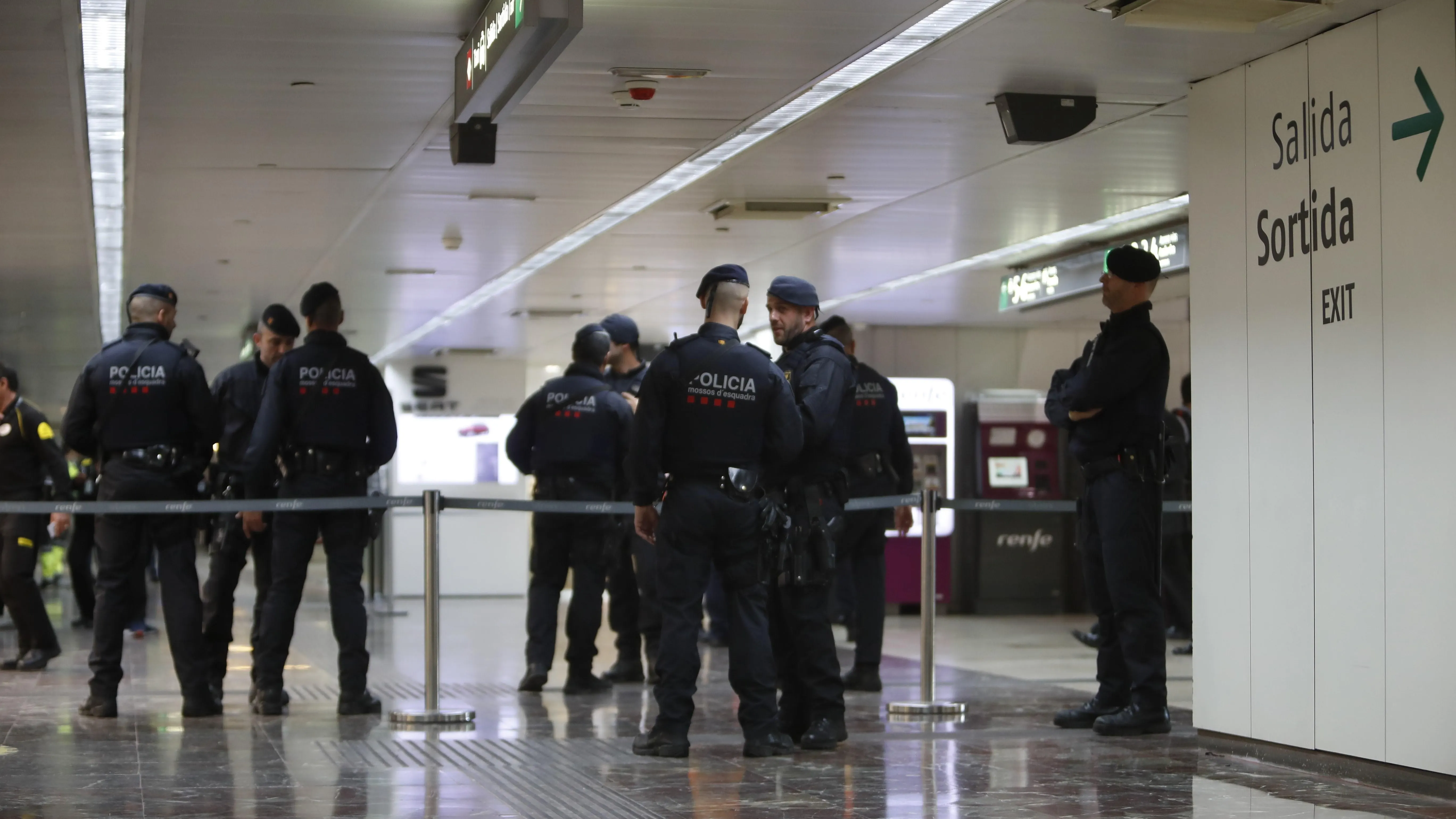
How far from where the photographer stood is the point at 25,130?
7.59 metres

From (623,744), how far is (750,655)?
0.84 meters

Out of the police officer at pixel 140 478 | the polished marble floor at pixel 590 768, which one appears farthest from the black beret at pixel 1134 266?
the police officer at pixel 140 478

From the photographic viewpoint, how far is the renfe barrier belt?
6.93 meters

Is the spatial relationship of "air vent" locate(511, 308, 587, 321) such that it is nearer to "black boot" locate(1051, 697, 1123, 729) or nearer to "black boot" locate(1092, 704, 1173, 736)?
"black boot" locate(1051, 697, 1123, 729)

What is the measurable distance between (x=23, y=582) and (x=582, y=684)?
375cm

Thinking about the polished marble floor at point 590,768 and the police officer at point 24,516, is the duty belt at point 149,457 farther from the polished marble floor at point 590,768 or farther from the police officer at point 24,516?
the police officer at point 24,516

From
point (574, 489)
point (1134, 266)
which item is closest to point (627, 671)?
point (574, 489)

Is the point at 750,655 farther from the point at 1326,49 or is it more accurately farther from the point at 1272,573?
the point at 1326,49

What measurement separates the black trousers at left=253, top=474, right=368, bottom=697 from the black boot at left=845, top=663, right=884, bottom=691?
2518mm

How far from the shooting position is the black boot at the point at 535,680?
26.9 ft

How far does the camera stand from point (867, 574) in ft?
27.9

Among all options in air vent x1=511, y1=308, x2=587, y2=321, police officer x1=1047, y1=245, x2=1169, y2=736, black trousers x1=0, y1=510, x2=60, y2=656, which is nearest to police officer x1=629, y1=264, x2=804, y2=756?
police officer x1=1047, y1=245, x2=1169, y2=736

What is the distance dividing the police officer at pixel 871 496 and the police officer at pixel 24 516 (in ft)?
14.6

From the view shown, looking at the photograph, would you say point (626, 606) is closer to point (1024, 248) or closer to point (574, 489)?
point (574, 489)
